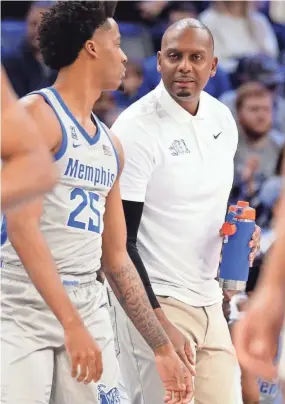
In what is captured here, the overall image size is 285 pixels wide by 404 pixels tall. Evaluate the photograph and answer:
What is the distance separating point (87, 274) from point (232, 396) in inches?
34.9

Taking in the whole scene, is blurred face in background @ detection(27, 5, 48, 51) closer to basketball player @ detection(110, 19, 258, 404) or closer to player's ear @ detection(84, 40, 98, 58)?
basketball player @ detection(110, 19, 258, 404)

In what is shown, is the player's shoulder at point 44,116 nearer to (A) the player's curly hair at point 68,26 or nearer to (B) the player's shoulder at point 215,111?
(A) the player's curly hair at point 68,26

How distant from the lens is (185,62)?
3758mm

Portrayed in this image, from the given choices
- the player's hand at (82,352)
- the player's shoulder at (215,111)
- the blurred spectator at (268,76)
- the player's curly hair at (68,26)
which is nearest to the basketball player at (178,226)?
the player's shoulder at (215,111)

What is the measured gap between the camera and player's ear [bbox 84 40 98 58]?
3.29 m

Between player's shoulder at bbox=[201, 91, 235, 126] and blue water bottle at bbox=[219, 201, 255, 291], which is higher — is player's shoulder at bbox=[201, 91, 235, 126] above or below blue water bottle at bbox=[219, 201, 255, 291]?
above

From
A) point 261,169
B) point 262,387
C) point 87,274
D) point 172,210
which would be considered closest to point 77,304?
point 87,274

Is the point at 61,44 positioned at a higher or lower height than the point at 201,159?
higher

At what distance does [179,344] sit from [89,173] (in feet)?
2.40

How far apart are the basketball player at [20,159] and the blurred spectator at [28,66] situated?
419 cm

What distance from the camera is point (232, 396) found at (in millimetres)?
3682

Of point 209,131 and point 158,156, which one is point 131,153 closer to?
point 158,156

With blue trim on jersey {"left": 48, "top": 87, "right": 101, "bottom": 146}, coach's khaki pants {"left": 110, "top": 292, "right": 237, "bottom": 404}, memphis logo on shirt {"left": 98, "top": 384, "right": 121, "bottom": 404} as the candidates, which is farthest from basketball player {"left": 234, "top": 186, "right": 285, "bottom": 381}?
coach's khaki pants {"left": 110, "top": 292, "right": 237, "bottom": 404}

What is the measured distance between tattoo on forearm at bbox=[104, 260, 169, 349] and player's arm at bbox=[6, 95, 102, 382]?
447mm
